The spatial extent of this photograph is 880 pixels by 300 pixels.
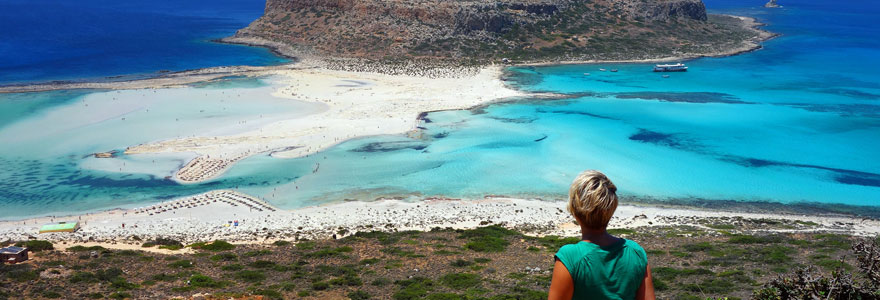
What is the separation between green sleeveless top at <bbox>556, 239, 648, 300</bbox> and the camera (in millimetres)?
3734

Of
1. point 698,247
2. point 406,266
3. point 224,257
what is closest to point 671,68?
point 698,247

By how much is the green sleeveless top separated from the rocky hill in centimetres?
6604

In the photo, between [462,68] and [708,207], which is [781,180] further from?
[462,68]

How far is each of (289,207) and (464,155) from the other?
11649 mm

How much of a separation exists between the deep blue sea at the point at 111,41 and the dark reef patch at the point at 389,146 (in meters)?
34.3

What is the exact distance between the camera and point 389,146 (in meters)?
38.6

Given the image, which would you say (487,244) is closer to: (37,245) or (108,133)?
(37,245)

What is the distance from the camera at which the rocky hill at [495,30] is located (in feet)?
237

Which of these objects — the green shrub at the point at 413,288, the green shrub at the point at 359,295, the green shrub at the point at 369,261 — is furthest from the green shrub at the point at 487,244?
the green shrub at the point at 359,295

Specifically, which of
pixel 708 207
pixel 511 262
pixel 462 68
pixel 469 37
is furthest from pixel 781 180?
pixel 469 37

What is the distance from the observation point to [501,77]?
61.3m

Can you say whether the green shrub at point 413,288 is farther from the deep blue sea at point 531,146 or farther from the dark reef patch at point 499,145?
the dark reef patch at point 499,145

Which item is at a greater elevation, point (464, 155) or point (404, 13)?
point (404, 13)

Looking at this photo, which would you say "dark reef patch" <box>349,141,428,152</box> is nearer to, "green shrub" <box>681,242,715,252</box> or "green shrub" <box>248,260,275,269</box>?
"green shrub" <box>248,260,275,269</box>
